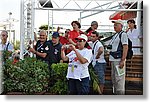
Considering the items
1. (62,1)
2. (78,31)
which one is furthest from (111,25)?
(62,1)

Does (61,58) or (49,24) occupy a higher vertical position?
(49,24)

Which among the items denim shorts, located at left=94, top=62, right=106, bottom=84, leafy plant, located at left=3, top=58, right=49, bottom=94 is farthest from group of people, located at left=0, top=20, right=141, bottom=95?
leafy plant, located at left=3, top=58, right=49, bottom=94

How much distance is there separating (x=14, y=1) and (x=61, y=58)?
1133mm

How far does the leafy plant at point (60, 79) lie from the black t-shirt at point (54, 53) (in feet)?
0.29

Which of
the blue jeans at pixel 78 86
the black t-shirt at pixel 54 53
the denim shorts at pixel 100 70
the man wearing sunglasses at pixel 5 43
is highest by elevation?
the man wearing sunglasses at pixel 5 43

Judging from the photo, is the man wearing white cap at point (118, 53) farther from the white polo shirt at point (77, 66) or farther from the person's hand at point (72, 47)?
the person's hand at point (72, 47)

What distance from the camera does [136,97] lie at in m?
5.38

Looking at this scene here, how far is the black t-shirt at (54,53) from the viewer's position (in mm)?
5402

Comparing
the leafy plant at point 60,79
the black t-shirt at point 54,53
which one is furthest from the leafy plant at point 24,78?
the black t-shirt at point 54,53

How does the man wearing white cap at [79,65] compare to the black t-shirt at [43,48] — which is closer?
the man wearing white cap at [79,65]

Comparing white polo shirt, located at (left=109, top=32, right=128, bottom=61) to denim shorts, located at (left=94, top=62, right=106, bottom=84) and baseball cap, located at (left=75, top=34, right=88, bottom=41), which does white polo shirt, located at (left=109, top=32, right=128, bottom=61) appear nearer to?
denim shorts, located at (left=94, top=62, right=106, bottom=84)

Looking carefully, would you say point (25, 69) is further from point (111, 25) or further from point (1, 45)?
point (111, 25)

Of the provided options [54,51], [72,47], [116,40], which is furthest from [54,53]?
[116,40]

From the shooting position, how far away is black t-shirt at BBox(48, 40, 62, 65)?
213 inches
